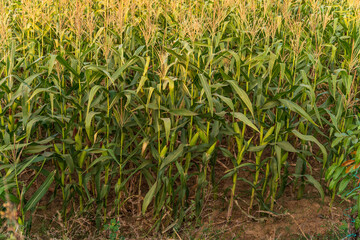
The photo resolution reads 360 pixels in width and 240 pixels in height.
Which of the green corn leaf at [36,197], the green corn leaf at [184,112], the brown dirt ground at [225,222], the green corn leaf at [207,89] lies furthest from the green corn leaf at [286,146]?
the green corn leaf at [36,197]

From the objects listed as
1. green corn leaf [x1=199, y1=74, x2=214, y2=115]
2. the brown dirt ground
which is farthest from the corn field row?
the brown dirt ground

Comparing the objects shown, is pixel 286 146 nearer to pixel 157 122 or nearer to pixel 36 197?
pixel 157 122

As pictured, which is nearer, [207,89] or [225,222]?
[207,89]

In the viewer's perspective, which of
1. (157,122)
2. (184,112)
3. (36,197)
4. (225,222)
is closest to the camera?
(36,197)

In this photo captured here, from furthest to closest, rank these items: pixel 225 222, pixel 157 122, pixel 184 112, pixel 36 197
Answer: pixel 225 222 → pixel 157 122 → pixel 184 112 → pixel 36 197

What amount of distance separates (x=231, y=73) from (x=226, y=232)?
5.69 ft

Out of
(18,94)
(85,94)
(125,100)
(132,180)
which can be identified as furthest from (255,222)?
(18,94)

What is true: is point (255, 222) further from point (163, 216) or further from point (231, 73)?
point (231, 73)

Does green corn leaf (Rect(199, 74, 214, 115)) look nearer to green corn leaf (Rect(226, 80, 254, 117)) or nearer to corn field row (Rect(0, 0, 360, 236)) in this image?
corn field row (Rect(0, 0, 360, 236))

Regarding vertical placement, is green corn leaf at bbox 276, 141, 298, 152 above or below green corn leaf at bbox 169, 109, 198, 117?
below

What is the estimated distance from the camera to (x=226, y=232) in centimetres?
432

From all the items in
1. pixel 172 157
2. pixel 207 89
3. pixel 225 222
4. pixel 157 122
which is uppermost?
pixel 207 89

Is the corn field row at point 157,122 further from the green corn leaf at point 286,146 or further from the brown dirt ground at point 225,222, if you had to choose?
the brown dirt ground at point 225,222

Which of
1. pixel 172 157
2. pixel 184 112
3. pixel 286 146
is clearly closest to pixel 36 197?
pixel 172 157
